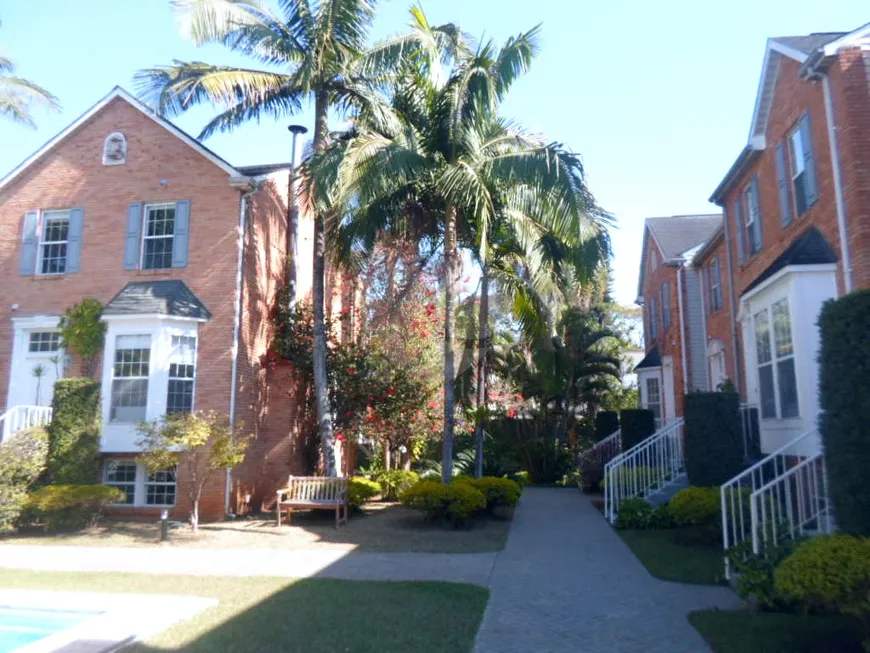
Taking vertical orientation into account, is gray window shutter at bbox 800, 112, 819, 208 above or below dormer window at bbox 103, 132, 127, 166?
below

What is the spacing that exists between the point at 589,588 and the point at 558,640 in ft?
7.08

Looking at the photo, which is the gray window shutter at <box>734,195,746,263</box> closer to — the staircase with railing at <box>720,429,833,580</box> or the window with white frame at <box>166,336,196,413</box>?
the staircase with railing at <box>720,429,833,580</box>

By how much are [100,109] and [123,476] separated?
863 cm

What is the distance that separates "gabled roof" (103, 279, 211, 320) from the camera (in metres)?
14.9

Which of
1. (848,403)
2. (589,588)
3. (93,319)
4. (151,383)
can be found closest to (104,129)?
(93,319)

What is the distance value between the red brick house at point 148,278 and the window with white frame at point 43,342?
33mm

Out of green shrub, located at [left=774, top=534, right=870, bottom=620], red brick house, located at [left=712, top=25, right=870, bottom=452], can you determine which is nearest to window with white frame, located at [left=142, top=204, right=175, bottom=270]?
red brick house, located at [left=712, top=25, right=870, bottom=452]

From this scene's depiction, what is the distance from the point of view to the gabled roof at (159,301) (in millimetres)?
14867

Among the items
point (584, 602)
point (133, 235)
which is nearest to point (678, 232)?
point (133, 235)

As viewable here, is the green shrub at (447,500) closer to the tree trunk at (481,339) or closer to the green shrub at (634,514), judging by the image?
the green shrub at (634,514)

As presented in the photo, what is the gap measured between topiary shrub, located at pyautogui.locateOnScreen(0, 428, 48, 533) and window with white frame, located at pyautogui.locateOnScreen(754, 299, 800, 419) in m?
13.3

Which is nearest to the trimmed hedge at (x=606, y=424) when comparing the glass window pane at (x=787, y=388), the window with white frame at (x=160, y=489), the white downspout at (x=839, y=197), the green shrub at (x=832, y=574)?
the glass window pane at (x=787, y=388)

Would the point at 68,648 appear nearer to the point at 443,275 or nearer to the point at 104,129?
the point at 443,275

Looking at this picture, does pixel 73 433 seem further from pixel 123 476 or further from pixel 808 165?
pixel 808 165
